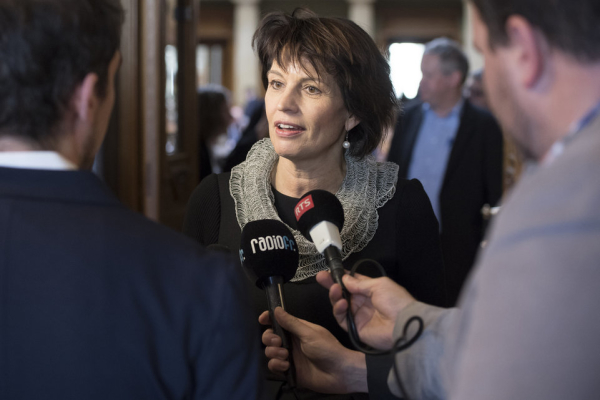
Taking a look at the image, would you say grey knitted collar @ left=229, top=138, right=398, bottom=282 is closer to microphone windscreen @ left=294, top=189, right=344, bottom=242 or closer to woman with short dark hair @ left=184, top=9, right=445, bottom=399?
woman with short dark hair @ left=184, top=9, right=445, bottom=399

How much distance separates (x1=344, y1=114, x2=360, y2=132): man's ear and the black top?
203 millimetres

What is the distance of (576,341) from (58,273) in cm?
59

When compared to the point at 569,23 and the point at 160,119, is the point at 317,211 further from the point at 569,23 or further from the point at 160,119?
the point at 160,119

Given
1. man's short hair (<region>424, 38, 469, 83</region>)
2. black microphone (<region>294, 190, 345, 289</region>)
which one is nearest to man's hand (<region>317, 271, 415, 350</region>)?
black microphone (<region>294, 190, 345, 289</region>)

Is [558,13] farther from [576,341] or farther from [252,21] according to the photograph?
[252,21]

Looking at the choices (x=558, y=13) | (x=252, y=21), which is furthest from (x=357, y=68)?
(x=252, y=21)

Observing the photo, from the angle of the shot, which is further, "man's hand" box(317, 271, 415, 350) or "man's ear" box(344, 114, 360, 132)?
"man's ear" box(344, 114, 360, 132)

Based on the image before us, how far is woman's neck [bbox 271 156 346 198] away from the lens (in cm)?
181

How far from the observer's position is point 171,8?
3.88 metres

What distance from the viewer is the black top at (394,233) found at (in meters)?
1.74

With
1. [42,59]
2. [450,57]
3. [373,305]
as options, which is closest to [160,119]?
[450,57]

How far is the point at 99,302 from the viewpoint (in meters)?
0.83

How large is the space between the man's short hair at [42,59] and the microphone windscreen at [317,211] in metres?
0.59

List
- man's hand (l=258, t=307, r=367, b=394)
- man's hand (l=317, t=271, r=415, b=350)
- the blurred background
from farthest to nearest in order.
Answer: the blurred background → man's hand (l=258, t=307, r=367, b=394) → man's hand (l=317, t=271, r=415, b=350)
